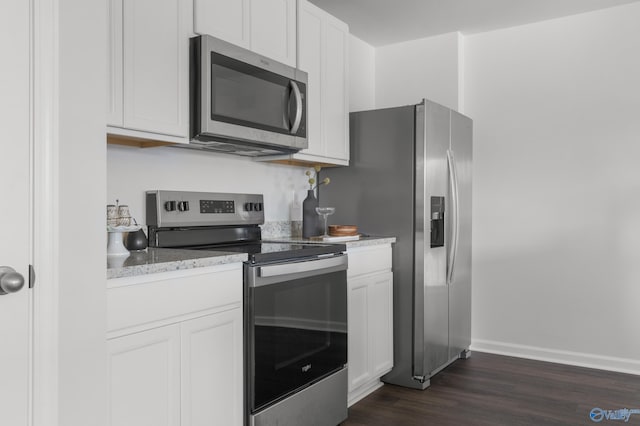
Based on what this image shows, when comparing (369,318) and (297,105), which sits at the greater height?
(297,105)

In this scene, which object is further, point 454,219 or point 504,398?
point 454,219

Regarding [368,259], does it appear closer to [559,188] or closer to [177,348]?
A: [177,348]

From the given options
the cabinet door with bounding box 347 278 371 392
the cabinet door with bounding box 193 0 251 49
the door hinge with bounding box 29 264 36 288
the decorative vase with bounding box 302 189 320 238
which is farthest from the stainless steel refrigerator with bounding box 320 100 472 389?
the door hinge with bounding box 29 264 36 288

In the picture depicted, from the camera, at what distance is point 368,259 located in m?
3.11

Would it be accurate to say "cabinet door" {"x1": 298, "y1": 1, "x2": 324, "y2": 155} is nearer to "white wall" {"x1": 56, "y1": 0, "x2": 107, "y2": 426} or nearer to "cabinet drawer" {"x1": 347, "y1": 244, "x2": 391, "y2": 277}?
"cabinet drawer" {"x1": 347, "y1": 244, "x2": 391, "y2": 277}

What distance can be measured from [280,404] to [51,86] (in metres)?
1.54

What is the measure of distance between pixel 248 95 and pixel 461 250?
6.85 feet

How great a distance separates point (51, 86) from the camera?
141 centimetres

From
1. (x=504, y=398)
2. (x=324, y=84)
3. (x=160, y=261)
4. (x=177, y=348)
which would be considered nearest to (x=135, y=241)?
(x=160, y=261)

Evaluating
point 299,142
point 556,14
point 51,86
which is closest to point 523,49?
point 556,14

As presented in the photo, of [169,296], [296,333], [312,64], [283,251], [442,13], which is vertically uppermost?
[442,13]

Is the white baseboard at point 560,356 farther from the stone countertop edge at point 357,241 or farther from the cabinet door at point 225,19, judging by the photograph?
the cabinet door at point 225,19

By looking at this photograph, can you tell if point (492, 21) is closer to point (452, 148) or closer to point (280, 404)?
point (452, 148)

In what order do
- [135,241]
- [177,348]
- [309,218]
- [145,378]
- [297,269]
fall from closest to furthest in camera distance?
[145,378]
[177,348]
[135,241]
[297,269]
[309,218]
